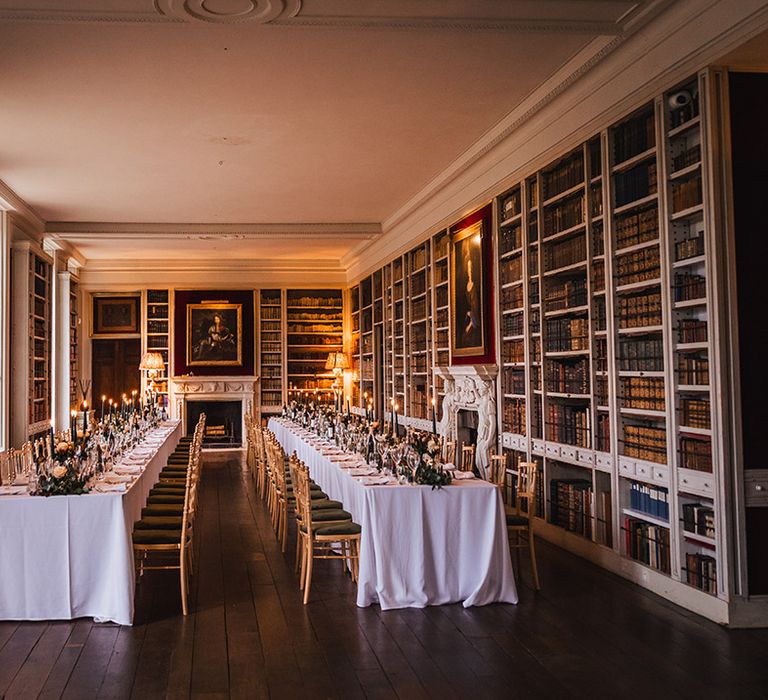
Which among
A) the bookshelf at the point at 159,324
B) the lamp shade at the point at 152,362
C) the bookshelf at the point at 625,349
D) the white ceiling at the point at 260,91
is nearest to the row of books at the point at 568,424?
the bookshelf at the point at 625,349

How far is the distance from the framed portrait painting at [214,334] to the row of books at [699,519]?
44.3 feet

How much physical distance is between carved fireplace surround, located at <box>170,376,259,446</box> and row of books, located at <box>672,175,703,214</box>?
43.2ft

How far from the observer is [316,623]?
5277 mm

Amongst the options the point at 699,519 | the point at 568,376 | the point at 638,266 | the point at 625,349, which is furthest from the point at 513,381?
the point at 699,519

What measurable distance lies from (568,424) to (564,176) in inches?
89.2

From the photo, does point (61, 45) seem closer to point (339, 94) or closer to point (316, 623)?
point (339, 94)

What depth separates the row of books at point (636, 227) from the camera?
19.4 feet

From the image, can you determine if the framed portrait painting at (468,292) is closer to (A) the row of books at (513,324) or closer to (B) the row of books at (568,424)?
(A) the row of books at (513,324)

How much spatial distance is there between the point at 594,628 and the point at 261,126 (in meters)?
5.78

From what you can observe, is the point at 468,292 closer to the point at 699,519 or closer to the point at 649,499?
the point at 649,499

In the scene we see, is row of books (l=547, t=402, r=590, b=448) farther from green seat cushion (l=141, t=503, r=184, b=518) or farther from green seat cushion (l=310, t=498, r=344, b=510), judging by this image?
green seat cushion (l=141, t=503, r=184, b=518)

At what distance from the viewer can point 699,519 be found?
5.43 meters

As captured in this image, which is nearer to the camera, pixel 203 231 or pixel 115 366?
pixel 203 231

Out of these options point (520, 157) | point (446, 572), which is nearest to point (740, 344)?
point (446, 572)
